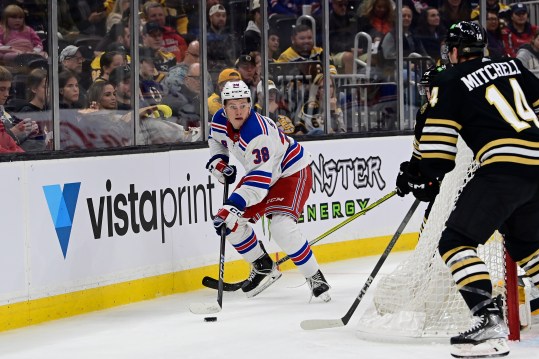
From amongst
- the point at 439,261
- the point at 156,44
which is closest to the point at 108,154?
the point at 156,44

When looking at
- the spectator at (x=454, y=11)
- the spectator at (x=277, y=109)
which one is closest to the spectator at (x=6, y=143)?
the spectator at (x=277, y=109)

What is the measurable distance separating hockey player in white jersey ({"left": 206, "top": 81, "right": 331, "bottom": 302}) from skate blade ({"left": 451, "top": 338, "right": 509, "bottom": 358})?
1841 mm

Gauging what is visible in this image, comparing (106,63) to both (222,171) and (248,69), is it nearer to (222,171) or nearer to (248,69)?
(222,171)

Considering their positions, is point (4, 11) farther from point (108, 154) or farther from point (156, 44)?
point (156, 44)

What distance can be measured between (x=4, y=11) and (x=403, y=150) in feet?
11.2

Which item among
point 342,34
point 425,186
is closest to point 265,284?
point 425,186

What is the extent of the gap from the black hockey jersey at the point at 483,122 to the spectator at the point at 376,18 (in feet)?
14.2

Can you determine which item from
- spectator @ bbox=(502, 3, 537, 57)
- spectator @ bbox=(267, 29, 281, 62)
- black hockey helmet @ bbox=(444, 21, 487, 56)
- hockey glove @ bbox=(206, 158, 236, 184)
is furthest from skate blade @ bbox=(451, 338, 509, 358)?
spectator @ bbox=(502, 3, 537, 57)

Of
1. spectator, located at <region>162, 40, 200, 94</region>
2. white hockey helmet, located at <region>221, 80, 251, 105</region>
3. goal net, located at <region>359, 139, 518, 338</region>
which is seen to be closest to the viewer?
goal net, located at <region>359, 139, 518, 338</region>

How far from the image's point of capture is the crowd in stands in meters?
5.50

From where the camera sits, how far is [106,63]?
6.11 metres

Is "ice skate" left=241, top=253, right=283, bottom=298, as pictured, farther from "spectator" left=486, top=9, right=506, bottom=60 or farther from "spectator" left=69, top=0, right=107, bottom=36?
"spectator" left=486, top=9, right=506, bottom=60

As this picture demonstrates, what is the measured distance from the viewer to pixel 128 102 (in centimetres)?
626

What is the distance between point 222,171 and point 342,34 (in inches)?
96.3
